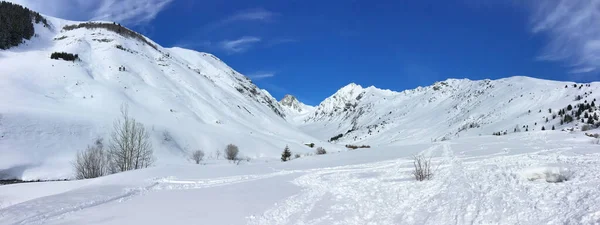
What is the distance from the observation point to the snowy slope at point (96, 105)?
39.4m

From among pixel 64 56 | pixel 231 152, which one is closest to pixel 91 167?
pixel 231 152

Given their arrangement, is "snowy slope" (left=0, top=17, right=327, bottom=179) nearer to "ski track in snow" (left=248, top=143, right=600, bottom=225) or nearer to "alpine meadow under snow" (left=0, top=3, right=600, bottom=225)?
"alpine meadow under snow" (left=0, top=3, right=600, bottom=225)

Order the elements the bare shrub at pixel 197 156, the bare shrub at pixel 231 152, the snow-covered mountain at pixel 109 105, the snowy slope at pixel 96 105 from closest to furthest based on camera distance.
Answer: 1. the snowy slope at pixel 96 105
2. the snow-covered mountain at pixel 109 105
3. the bare shrub at pixel 197 156
4. the bare shrub at pixel 231 152

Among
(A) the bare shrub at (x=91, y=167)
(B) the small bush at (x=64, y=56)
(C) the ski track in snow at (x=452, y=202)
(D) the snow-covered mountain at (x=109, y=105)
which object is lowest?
(C) the ski track in snow at (x=452, y=202)

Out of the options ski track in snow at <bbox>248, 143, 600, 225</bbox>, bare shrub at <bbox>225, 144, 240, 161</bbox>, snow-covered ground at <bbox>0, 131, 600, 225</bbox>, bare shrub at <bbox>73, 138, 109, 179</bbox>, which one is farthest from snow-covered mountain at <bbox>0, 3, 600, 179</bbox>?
ski track in snow at <bbox>248, 143, 600, 225</bbox>

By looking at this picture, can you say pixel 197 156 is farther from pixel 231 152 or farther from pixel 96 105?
pixel 96 105

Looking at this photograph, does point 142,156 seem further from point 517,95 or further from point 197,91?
point 517,95

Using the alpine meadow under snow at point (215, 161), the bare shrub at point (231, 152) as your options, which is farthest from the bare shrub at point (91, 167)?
the bare shrub at point (231, 152)

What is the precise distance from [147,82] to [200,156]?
39.6 meters

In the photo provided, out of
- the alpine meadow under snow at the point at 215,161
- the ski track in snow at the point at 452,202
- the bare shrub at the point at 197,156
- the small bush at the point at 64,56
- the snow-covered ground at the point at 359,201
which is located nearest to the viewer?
the ski track in snow at the point at 452,202

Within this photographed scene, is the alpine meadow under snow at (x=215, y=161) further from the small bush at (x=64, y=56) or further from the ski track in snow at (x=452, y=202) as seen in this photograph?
the small bush at (x=64, y=56)

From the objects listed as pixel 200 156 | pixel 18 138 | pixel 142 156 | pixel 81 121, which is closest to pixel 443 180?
pixel 142 156

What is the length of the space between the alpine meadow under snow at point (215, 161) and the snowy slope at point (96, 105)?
0.77ft

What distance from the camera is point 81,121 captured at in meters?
46.2
